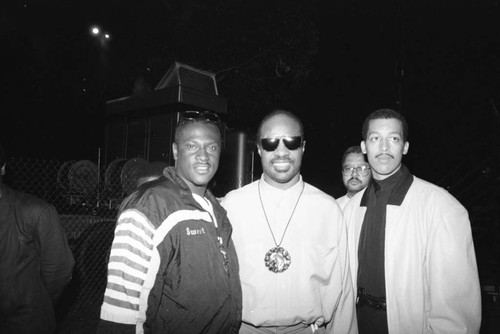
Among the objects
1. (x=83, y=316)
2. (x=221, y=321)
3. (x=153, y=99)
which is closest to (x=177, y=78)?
(x=153, y=99)

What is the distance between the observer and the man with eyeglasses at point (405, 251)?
2404 mm

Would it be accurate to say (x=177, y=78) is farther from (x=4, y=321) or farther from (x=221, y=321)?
(x=221, y=321)

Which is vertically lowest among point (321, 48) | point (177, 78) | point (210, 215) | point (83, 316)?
point (83, 316)

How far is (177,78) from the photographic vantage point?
326 inches

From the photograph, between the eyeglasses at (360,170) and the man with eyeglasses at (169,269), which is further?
the eyeglasses at (360,170)

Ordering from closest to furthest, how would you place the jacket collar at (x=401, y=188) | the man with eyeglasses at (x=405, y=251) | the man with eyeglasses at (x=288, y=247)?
1. the man with eyeglasses at (x=405, y=251)
2. the man with eyeglasses at (x=288, y=247)
3. the jacket collar at (x=401, y=188)

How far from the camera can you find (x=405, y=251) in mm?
2637

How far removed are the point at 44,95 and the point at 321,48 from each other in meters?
12.4

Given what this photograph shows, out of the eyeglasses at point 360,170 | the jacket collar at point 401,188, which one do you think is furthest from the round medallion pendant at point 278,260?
the eyeglasses at point 360,170

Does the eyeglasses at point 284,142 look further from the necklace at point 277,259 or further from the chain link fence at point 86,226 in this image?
the chain link fence at point 86,226

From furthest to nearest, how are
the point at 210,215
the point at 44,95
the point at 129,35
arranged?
the point at 44,95
the point at 129,35
the point at 210,215

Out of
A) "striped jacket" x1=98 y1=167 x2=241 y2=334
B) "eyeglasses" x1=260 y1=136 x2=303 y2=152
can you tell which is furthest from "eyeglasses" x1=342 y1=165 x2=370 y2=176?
"striped jacket" x1=98 y1=167 x2=241 y2=334

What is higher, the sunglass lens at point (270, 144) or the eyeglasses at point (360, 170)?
the sunglass lens at point (270, 144)

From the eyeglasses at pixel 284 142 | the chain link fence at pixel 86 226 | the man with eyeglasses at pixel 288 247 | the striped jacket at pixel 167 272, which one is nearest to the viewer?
the striped jacket at pixel 167 272
